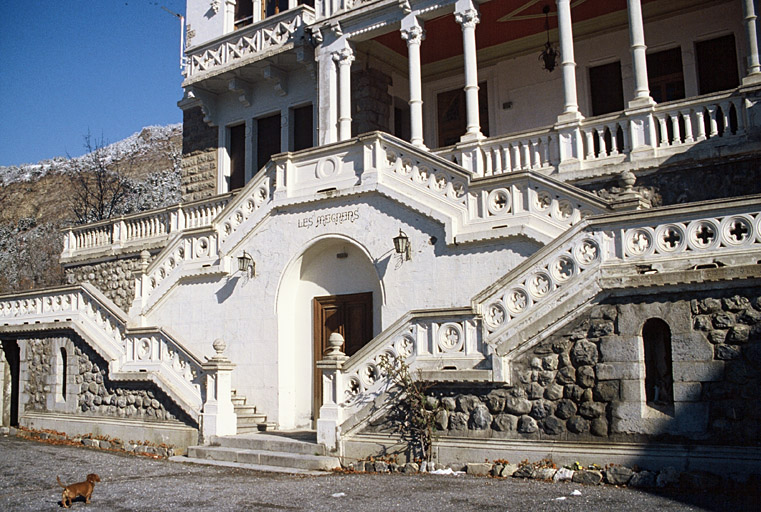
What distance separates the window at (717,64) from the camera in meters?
16.2

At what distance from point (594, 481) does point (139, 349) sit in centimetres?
937

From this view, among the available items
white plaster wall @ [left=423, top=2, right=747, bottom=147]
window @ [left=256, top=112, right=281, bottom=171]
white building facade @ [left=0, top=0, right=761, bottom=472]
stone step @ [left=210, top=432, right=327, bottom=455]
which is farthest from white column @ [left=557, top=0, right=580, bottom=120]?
window @ [left=256, top=112, right=281, bottom=171]

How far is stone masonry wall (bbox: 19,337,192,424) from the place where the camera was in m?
14.0

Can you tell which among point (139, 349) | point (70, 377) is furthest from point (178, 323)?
point (70, 377)

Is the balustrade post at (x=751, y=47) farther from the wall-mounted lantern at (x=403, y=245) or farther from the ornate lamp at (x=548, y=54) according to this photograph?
the wall-mounted lantern at (x=403, y=245)

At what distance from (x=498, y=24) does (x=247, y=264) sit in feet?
28.0

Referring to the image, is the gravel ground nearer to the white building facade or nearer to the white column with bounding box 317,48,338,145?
the white building facade

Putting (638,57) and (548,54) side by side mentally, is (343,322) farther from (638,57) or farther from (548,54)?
(548,54)

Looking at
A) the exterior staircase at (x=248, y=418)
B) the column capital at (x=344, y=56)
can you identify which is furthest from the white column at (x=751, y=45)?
the exterior staircase at (x=248, y=418)

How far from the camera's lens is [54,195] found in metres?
51.8

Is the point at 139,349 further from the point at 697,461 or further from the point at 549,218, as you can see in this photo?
the point at 697,461

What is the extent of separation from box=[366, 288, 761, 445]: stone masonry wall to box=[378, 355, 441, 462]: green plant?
292 millimetres

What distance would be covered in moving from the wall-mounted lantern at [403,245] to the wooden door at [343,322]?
1454mm

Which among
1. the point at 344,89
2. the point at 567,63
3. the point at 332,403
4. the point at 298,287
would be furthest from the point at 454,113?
the point at 332,403
